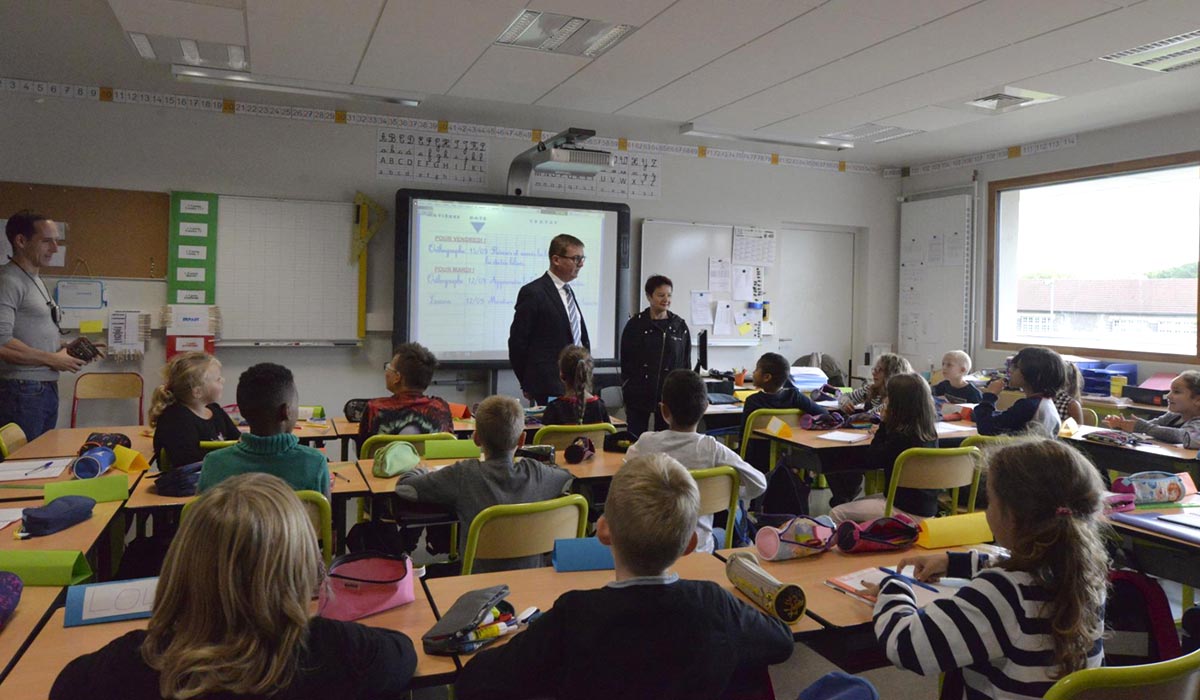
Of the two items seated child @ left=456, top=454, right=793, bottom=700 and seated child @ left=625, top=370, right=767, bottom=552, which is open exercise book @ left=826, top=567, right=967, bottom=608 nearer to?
seated child @ left=456, top=454, right=793, bottom=700

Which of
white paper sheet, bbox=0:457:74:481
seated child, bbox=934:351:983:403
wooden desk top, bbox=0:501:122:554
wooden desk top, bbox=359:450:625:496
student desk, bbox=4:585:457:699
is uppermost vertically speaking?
seated child, bbox=934:351:983:403

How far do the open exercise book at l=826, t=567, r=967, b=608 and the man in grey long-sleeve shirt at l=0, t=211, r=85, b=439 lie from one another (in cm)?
376

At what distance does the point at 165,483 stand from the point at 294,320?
3275mm

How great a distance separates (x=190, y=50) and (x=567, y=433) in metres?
2.95

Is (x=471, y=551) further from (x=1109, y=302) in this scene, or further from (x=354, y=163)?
(x=1109, y=302)

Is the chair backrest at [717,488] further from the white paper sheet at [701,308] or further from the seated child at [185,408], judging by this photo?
the white paper sheet at [701,308]

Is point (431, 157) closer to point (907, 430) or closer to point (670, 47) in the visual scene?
point (670, 47)

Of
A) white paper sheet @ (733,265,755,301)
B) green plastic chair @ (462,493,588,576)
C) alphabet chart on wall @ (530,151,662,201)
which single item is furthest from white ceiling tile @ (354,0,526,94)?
white paper sheet @ (733,265,755,301)

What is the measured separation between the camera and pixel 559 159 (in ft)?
18.3

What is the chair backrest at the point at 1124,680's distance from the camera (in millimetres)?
1211

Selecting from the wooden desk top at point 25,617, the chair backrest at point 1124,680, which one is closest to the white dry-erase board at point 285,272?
the wooden desk top at point 25,617

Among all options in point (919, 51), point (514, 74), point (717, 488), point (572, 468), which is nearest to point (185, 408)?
point (572, 468)

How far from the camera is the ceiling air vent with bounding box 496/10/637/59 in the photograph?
3.83 metres

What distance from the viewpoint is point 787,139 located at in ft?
21.0
